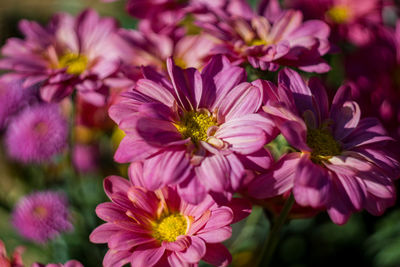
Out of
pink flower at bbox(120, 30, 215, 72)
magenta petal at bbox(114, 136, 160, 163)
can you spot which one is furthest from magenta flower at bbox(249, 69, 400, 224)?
pink flower at bbox(120, 30, 215, 72)

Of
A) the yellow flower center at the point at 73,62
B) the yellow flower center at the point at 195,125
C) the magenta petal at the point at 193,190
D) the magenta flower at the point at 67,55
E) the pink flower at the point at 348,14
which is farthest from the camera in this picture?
the pink flower at the point at 348,14

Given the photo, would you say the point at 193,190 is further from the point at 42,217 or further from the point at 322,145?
the point at 42,217

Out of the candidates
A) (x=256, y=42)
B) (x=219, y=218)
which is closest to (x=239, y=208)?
(x=219, y=218)

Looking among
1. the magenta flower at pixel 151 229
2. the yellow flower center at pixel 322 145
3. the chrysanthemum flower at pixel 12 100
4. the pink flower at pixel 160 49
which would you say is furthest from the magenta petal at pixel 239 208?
the chrysanthemum flower at pixel 12 100

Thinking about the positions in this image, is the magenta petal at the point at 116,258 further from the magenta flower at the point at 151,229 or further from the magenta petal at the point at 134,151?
the magenta petal at the point at 134,151

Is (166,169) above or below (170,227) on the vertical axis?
above

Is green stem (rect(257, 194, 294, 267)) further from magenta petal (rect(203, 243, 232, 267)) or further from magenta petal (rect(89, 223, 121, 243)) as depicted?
magenta petal (rect(89, 223, 121, 243))
